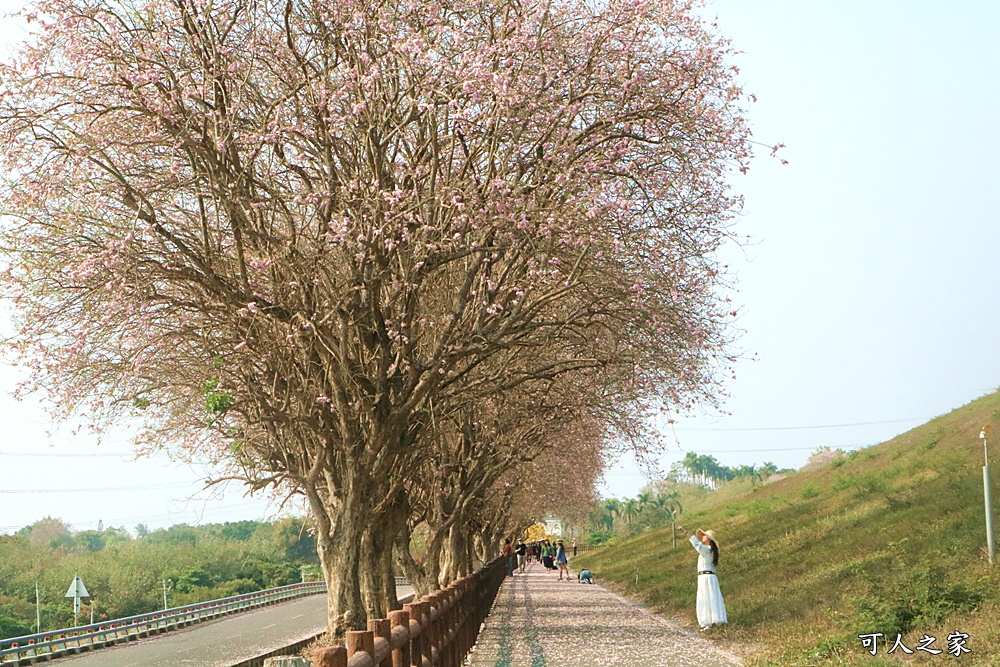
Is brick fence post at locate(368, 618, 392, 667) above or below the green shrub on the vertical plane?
above

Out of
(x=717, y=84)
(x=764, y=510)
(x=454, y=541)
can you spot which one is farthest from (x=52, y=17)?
(x=764, y=510)

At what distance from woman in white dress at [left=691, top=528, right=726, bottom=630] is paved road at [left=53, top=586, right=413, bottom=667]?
38.8 ft

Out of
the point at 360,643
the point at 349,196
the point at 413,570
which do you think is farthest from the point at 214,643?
the point at 360,643

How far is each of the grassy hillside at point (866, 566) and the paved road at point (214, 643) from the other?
1158 centimetres

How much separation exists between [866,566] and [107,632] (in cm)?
2907

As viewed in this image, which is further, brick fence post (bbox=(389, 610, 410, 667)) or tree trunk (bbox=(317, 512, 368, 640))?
tree trunk (bbox=(317, 512, 368, 640))

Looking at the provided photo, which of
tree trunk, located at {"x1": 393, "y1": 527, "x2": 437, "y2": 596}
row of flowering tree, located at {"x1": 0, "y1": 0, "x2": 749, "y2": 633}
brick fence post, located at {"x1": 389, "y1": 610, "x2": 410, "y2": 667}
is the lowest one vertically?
brick fence post, located at {"x1": 389, "y1": 610, "x2": 410, "y2": 667}

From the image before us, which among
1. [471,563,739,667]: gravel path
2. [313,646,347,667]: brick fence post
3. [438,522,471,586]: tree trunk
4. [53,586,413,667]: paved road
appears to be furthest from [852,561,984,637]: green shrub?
[438,522,471,586]: tree trunk

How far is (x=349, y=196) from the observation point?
47.1ft

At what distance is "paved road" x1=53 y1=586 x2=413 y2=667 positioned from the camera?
31.5 meters

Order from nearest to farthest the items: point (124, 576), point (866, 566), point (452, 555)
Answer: point (866, 566) → point (452, 555) → point (124, 576)

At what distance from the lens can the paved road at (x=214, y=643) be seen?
31.5 m

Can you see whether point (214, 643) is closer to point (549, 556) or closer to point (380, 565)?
point (380, 565)

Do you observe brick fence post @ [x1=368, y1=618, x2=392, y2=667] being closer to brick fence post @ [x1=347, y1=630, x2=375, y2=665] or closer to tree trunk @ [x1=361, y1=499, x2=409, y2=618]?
brick fence post @ [x1=347, y1=630, x2=375, y2=665]
